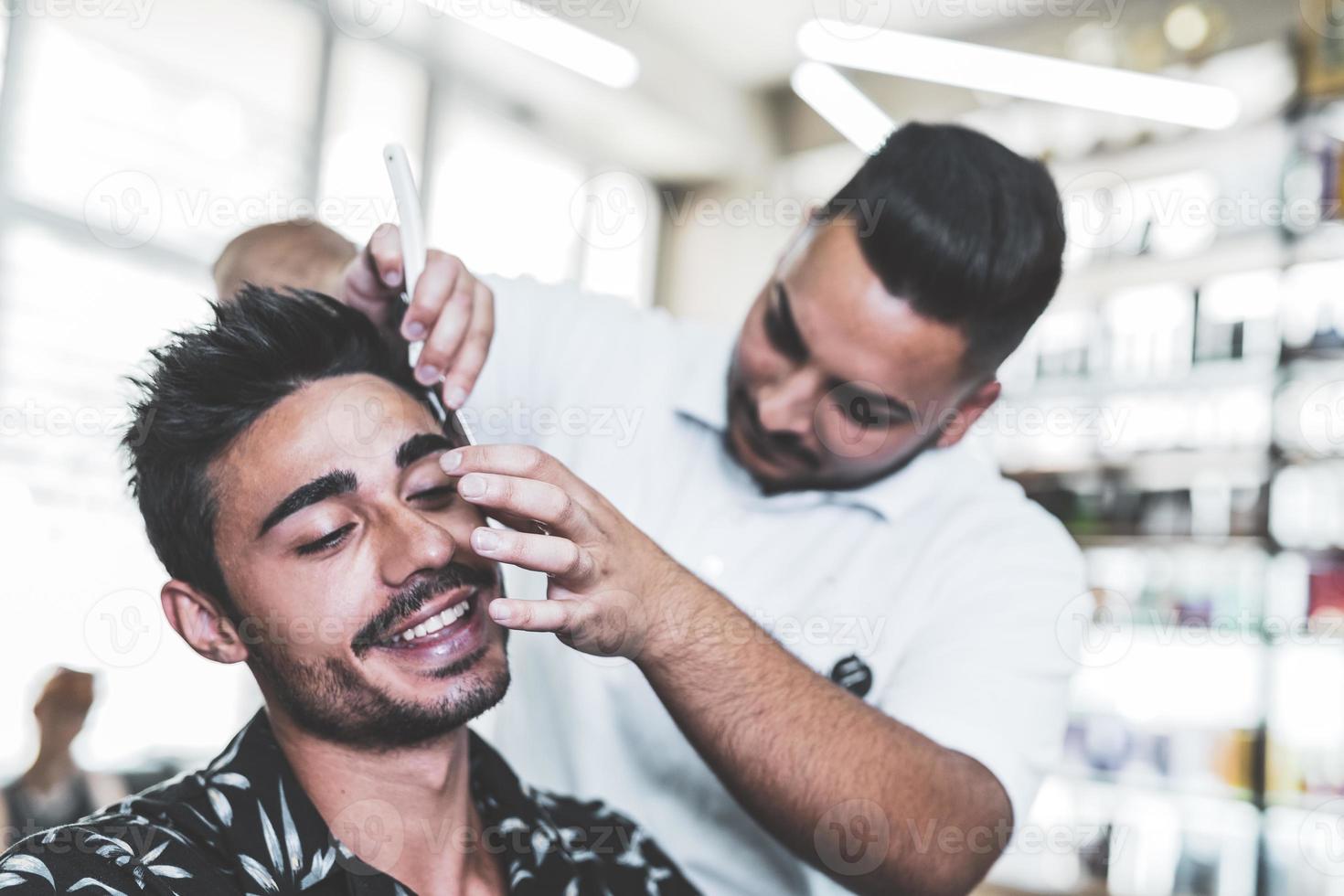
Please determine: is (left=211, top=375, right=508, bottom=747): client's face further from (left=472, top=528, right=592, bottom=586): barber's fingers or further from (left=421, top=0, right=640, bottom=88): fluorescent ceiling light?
(left=421, top=0, right=640, bottom=88): fluorescent ceiling light

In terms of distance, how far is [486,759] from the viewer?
1.73m

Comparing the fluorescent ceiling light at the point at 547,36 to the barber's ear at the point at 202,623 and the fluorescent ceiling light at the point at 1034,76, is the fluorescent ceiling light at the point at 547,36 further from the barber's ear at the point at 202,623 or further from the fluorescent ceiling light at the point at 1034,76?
the barber's ear at the point at 202,623

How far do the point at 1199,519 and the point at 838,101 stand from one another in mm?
2274

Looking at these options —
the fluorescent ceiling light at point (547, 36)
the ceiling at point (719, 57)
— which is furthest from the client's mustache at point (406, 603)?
the ceiling at point (719, 57)

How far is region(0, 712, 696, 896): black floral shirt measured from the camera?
118cm

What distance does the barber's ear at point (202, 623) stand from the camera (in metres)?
1.48

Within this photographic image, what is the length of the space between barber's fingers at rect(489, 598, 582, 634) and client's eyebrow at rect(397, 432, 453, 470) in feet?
1.63

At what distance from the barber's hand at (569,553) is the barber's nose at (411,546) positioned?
0.26 metres

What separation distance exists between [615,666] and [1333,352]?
319 centimetres

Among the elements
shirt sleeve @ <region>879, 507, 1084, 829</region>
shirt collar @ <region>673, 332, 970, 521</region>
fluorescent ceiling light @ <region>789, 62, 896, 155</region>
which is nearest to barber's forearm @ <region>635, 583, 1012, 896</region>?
shirt sleeve @ <region>879, 507, 1084, 829</region>

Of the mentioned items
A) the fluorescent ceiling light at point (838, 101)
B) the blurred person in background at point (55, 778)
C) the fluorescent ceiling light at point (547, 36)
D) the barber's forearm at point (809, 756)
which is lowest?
the blurred person in background at point (55, 778)

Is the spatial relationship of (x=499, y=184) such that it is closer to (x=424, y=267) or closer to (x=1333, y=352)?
(x=1333, y=352)

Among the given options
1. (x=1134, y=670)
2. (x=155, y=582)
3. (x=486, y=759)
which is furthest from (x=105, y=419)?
(x=1134, y=670)

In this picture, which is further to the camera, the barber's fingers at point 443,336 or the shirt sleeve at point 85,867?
the barber's fingers at point 443,336
